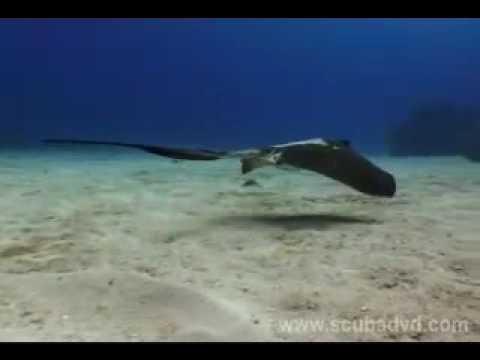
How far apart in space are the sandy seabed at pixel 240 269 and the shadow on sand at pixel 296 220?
2cm

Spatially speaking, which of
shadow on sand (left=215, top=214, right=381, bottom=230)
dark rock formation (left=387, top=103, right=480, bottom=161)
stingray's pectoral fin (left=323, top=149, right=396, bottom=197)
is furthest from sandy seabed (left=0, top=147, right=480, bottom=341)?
dark rock formation (left=387, top=103, right=480, bottom=161)

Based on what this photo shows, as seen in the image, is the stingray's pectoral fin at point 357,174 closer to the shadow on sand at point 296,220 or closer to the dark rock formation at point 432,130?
the shadow on sand at point 296,220

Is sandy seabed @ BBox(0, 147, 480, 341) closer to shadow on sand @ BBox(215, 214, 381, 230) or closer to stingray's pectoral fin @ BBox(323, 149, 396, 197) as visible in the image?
shadow on sand @ BBox(215, 214, 381, 230)

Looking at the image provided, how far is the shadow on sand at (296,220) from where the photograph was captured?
15.2ft

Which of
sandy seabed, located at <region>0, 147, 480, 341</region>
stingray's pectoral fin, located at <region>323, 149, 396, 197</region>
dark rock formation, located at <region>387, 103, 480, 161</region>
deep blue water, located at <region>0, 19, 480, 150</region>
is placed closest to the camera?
sandy seabed, located at <region>0, 147, 480, 341</region>

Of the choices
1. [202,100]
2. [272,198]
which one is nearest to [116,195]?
[272,198]

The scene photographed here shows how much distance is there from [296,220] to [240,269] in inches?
70.7

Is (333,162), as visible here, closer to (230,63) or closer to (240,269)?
(240,269)

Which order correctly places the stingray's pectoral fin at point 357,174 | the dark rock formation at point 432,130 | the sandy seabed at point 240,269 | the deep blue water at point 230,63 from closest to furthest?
the sandy seabed at point 240,269 < the stingray's pectoral fin at point 357,174 < the dark rock formation at point 432,130 < the deep blue water at point 230,63

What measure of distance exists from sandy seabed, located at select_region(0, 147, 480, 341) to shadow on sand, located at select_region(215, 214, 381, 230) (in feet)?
0.07

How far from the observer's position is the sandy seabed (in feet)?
7.42

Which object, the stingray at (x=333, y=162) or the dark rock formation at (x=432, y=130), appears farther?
the dark rock formation at (x=432, y=130)

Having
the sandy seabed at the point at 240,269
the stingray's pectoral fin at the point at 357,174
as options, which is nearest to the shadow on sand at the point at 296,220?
the sandy seabed at the point at 240,269
